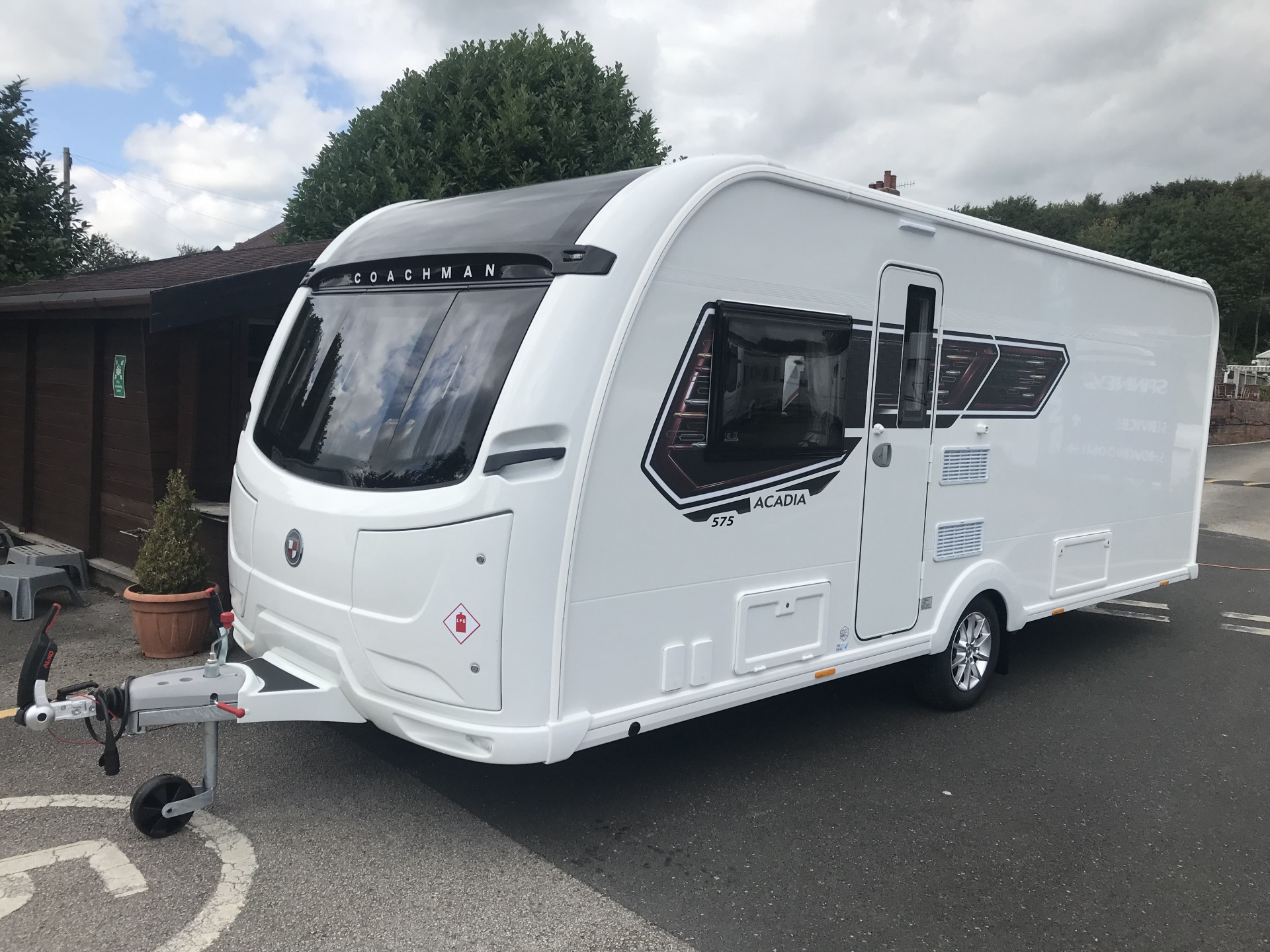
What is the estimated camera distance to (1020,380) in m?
5.56

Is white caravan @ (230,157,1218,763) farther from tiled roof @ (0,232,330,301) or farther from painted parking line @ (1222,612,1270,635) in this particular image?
painted parking line @ (1222,612,1270,635)

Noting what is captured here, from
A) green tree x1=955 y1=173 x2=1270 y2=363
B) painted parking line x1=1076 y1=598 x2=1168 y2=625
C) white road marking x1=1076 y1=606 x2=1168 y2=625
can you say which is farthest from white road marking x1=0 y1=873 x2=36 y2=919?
green tree x1=955 y1=173 x2=1270 y2=363

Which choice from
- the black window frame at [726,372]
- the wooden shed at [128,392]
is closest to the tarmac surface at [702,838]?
the black window frame at [726,372]

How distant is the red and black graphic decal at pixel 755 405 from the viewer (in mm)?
3850

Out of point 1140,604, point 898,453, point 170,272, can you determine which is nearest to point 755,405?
point 898,453

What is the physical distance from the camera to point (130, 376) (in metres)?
7.45

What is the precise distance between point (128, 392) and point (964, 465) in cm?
Answer: 614

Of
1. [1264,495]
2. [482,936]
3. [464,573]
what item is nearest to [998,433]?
[464,573]

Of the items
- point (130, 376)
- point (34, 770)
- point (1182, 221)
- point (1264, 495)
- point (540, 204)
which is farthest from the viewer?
point (1182, 221)

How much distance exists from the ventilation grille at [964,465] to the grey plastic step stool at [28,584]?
6265 millimetres

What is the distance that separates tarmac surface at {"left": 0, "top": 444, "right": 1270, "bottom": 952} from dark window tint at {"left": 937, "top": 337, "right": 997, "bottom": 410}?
5.78 ft

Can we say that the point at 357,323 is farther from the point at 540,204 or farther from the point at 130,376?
the point at 130,376

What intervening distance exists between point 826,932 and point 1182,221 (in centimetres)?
4937

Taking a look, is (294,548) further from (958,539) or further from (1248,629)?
(1248,629)
